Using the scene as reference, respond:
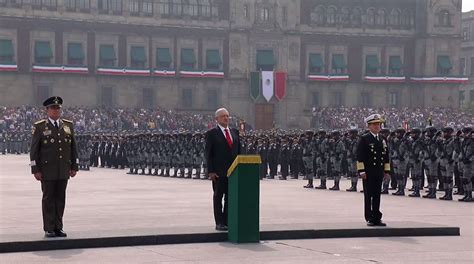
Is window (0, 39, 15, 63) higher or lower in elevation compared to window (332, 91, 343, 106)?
higher

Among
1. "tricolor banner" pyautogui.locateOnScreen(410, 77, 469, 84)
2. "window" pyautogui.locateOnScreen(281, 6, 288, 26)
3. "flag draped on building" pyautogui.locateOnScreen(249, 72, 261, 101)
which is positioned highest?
"window" pyautogui.locateOnScreen(281, 6, 288, 26)

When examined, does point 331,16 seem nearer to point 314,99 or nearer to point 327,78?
point 327,78

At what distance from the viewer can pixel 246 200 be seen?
12781mm

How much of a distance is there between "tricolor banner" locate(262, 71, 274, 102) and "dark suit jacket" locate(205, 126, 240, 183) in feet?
209

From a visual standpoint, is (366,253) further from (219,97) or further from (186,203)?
(219,97)

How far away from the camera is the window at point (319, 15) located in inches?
3177

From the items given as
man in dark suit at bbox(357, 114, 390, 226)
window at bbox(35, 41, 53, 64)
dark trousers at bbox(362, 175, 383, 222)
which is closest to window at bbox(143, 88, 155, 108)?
window at bbox(35, 41, 53, 64)

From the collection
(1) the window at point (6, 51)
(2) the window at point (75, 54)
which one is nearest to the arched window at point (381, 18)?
(2) the window at point (75, 54)

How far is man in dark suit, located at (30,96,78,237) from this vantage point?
A: 12758 mm

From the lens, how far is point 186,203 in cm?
1947

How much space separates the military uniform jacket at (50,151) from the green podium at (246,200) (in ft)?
7.21

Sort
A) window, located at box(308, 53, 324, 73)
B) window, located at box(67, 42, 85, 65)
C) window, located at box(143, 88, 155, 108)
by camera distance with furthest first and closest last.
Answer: window, located at box(308, 53, 324, 73) → window, located at box(143, 88, 155, 108) → window, located at box(67, 42, 85, 65)

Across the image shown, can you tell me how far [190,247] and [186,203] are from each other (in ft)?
23.3

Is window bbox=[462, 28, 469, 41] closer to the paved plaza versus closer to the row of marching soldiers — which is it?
the row of marching soldiers
